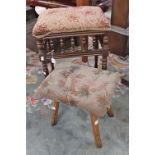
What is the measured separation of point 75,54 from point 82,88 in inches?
13.7

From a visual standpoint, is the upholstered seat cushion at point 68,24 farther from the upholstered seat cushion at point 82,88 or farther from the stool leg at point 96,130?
the stool leg at point 96,130

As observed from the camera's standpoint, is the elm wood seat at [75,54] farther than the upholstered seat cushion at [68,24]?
No

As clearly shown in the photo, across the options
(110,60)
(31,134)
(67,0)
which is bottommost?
(31,134)

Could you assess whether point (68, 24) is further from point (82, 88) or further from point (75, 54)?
point (82, 88)

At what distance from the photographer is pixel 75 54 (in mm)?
1471

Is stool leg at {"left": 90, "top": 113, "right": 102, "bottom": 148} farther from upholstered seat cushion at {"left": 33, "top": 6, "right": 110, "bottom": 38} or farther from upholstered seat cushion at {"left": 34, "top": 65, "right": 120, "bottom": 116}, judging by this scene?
upholstered seat cushion at {"left": 33, "top": 6, "right": 110, "bottom": 38}

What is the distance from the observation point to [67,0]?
206 centimetres

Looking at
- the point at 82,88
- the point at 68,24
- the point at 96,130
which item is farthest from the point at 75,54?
the point at 96,130

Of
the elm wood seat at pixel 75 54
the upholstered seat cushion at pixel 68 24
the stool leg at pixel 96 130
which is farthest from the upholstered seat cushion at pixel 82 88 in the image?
the upholstered seat cushion at pixel 68 24

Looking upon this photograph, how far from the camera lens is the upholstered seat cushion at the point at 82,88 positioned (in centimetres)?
114

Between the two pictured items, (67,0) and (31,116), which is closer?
(31,116)

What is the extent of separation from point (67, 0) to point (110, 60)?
66cm
